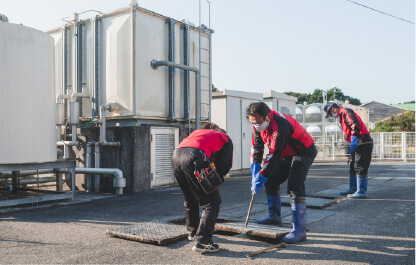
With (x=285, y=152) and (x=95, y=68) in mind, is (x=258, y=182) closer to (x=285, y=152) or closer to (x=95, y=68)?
(x=285, y=152)

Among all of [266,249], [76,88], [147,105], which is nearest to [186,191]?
[266,249]

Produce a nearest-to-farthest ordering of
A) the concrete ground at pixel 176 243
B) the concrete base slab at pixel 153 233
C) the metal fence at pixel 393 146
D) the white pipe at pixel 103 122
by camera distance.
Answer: the concrete ground at pixel 176 243 → the concrete base slab at pixel 153 233 → the white pipe at pixel 103 122 → the metal fence at pixel 393 146

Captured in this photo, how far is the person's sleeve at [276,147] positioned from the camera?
186 inches

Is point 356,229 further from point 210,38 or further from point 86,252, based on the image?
point 210,38

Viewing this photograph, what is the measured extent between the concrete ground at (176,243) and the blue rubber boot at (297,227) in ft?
0.49

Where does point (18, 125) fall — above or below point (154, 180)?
above

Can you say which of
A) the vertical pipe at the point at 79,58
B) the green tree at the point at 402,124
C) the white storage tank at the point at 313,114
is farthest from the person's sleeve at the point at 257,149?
the green tree at the point at 402,124

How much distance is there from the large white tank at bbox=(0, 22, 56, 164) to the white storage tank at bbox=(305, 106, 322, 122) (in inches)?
957

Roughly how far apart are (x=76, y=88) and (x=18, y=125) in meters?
A: 3.67

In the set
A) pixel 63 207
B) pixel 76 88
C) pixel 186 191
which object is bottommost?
pixel 63 207

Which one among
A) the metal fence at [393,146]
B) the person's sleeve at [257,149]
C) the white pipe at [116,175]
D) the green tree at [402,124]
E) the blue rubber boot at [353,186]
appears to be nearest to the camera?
the person's sleeve at [257,149]

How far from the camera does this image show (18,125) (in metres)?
7.31

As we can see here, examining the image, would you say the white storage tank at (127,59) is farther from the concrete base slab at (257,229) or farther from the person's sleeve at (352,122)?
the concrete base slab at (257,229)

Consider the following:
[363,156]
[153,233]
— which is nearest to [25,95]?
[153,233]
